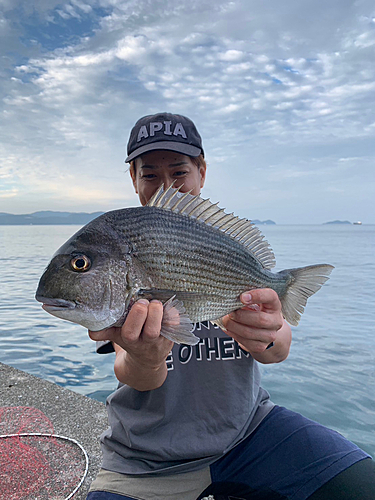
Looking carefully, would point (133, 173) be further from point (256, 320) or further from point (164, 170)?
point (256, 320)

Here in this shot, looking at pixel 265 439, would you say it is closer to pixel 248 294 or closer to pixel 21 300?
pixel 248 294

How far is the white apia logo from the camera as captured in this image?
9.24 ft

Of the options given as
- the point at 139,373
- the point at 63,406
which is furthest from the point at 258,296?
the point at 63,406

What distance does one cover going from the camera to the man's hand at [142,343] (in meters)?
1.72

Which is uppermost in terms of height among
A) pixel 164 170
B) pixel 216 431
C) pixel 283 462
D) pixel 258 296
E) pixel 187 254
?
pixel 164 170

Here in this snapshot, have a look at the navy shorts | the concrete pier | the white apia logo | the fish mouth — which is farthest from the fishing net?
the white apia logo

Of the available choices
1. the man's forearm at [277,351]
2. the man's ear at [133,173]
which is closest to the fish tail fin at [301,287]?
the man's forearm at [277,351]

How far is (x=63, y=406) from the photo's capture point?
3924mm

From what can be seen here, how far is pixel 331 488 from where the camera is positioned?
6.86 feet

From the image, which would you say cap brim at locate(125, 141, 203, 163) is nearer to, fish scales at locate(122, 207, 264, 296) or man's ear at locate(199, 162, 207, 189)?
man's ear at locate(199, 162, 207, 189)

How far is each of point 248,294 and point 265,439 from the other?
1.05 metres

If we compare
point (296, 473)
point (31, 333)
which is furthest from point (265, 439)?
point (31, 333)

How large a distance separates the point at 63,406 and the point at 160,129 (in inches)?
122

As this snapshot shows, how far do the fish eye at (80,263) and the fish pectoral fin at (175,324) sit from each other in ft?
1.41
